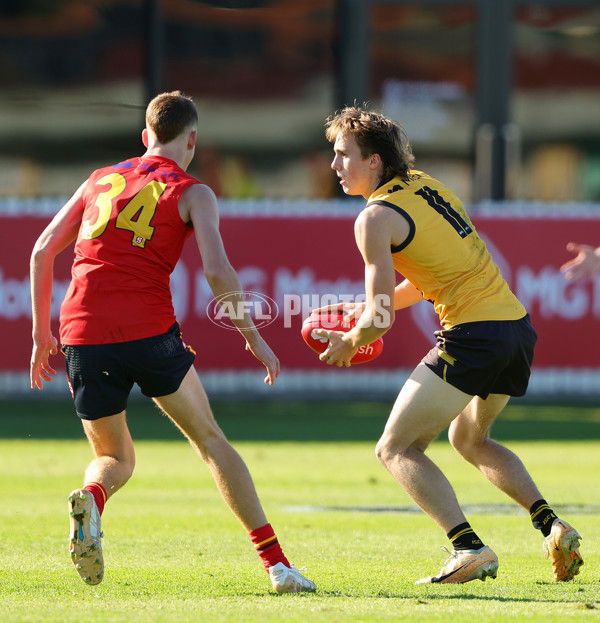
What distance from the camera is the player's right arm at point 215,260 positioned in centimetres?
590

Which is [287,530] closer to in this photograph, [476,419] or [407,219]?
[476,419]

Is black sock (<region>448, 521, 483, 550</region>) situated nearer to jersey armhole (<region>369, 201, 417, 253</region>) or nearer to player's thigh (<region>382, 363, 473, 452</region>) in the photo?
player's thigh (<region>382, 363, 473, 452</region>)

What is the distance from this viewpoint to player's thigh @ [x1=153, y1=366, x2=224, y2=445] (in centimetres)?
602

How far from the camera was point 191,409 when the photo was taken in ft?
19.8

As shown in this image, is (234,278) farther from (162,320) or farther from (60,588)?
(60,588)

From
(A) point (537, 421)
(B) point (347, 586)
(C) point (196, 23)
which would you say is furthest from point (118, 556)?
(C) point (196, 23)

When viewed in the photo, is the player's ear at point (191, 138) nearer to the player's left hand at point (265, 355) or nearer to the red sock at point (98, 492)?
the player's left hand at point (265, 355)

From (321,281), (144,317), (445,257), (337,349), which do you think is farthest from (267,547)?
(321,281)

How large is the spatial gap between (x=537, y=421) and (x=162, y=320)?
9228 mm

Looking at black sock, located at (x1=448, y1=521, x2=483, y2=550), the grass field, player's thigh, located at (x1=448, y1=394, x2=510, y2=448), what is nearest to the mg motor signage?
the grass field

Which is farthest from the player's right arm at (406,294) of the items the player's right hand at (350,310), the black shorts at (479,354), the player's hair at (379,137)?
the player's hair at (379,137)

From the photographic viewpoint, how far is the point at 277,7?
1897 centimetres

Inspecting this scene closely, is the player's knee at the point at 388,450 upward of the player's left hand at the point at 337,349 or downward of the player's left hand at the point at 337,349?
downward

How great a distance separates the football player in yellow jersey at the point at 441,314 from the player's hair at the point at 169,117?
75 cm
